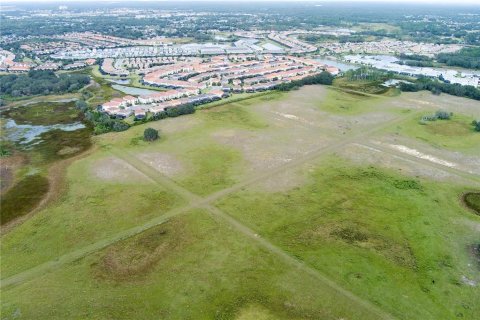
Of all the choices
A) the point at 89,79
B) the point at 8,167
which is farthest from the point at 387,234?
the point at 89,79

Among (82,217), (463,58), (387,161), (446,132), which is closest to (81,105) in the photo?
(82,217)

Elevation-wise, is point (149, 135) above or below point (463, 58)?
below

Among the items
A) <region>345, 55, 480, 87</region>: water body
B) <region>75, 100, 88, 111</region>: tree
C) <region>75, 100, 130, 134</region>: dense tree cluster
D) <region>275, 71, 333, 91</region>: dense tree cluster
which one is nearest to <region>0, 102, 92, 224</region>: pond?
<region>75, 100, 88, 111</region>: tree

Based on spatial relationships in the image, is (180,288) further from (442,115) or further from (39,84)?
(39,84)

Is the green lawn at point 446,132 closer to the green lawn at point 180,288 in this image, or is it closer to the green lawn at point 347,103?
the green lawn at point 347,103

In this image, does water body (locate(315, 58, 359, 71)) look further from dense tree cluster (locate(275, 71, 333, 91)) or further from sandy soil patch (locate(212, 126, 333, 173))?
sandy soil patch (locate(212, 126, 333, 173))
